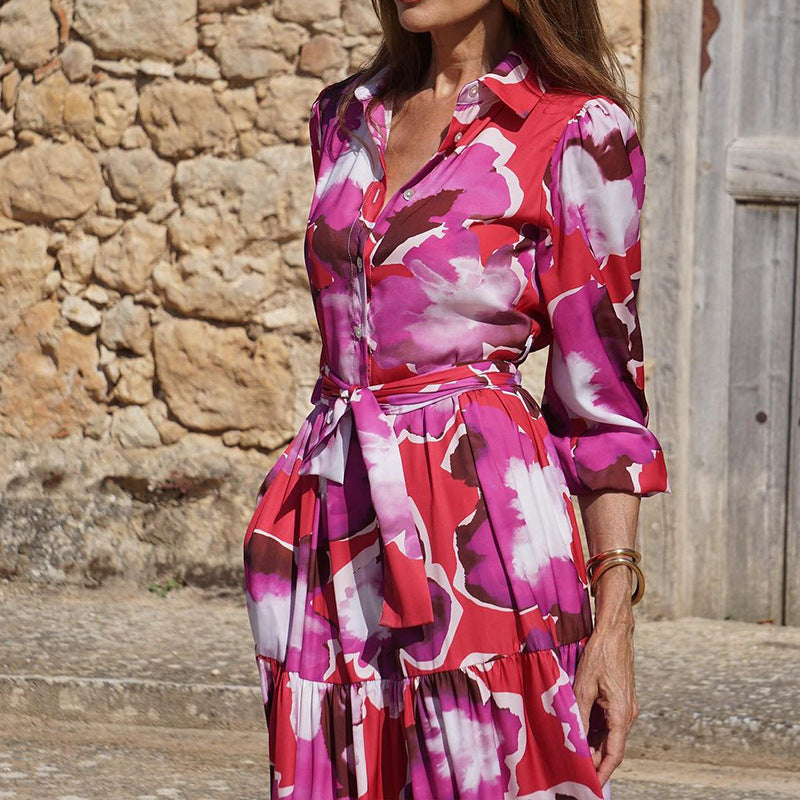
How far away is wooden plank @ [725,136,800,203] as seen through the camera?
409cm

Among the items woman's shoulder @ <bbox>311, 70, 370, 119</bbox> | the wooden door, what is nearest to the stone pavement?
the wooden door

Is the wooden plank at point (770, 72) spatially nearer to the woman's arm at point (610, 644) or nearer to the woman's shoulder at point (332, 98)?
the woman's shoulder at point (332, 98)

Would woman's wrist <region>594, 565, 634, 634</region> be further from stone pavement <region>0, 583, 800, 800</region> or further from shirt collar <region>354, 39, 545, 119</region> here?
stone pavement <region>0, 583, 800, 800</region>

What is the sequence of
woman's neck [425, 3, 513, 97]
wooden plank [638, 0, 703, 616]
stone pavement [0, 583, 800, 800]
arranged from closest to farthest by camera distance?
woman's neck [425, 3, 513, 97] < stone pavement [0, 583, 800, 800] < wooden plank [638, 0, 703, 616]

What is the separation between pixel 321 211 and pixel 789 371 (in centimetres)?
274

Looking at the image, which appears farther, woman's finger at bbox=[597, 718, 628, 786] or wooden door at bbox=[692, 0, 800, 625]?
wooden door at bbox=[692, 0, 800, 625]

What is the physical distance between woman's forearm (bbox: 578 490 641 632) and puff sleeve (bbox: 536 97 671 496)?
0.02 meters

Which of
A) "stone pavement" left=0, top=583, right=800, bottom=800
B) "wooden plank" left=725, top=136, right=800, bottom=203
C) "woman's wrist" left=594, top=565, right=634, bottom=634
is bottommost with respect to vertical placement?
"stone pavement" left=0, top=583, right=800, bottom=800

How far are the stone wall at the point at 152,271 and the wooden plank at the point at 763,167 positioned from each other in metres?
0.89

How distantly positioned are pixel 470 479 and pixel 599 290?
11.1 inches

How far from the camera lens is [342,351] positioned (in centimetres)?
167

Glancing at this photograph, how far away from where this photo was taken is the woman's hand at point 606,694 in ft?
5.17

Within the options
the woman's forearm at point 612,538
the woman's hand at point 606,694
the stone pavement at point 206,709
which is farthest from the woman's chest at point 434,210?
Result: the stone pavement at point 206,709

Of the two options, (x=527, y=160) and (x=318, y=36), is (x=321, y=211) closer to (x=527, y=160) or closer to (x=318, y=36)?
(x=527, y=160)
